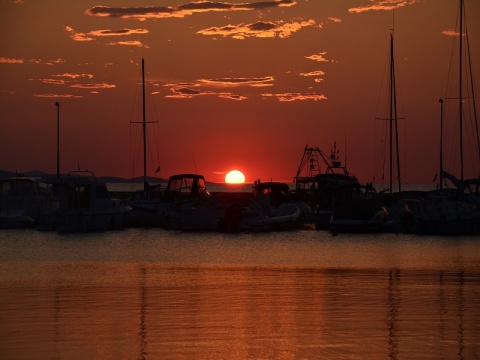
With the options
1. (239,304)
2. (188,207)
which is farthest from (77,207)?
(239,304)

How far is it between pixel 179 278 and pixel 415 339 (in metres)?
15.2

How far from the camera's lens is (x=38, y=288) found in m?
29.9

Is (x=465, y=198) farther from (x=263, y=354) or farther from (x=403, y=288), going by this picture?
(x=263, y=354)

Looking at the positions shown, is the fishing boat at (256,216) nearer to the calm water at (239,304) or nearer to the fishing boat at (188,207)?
the fishing boat at (188,207)

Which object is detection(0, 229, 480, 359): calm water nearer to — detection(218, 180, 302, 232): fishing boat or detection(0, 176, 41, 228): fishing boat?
detection(218, 180, 302, 232): fishing boat

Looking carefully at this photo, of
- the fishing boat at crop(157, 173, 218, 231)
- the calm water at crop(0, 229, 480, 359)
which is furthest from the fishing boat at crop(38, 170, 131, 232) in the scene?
the calm water at crop(0, 229, 480, 359)

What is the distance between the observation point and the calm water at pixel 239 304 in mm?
19203

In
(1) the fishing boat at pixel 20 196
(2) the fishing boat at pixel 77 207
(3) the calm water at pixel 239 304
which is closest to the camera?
(3) the calm water at pixel 239 304

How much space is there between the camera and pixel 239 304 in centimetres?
2577

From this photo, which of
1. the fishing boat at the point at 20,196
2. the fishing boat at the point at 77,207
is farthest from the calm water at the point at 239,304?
the fishing boat at the point at 20,196

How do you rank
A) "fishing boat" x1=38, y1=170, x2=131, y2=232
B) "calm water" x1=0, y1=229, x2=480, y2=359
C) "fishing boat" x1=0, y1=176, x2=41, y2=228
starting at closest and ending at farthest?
1. "calm water" x1=0, y1=229, x2=480, y2=359
2. "fishing boat" x1=38, y1=170, x2=131, y2=232
3. "fishing boat" x1=0, y1=176, x2=41, y2=228

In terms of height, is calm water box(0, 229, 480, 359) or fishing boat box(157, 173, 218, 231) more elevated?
fishing boat box(157, 173, 218, 231)

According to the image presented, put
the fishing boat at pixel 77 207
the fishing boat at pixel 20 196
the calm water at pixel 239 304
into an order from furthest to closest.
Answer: the fishing boat at pixel 20 196 < the fishing boat at pixel 77 207 < the calm water at pixel 239 304

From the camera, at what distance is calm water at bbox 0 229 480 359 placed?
19.2 metres
